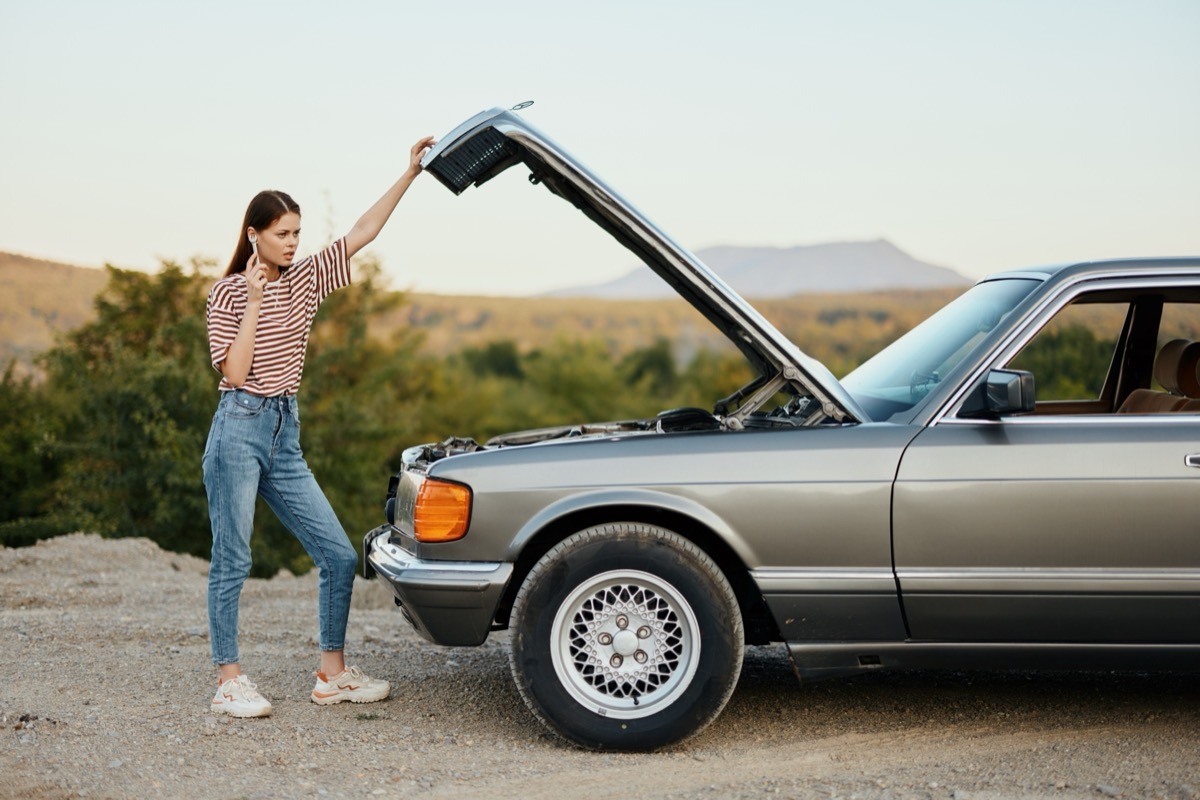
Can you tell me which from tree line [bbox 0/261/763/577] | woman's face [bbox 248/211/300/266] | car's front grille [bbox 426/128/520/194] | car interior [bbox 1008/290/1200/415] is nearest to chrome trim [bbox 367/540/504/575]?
woman's face [bbox 248/211/300/266]

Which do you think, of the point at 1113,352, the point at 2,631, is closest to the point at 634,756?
the point at 1113,352

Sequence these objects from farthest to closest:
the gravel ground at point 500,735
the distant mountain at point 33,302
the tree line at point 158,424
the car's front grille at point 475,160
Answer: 1. the distant mountain at point 33,302
2. the tree line at point 158,424
3. the car's front grille at point 475,160
4. the gravel ground at point 500,735

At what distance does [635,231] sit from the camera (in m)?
4.80

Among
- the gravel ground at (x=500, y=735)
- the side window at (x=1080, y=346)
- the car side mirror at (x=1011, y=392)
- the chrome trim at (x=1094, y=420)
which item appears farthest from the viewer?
the side window at (x=1080, y=346)

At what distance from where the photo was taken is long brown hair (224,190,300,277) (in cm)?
492

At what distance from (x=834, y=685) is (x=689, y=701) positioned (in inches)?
61.1

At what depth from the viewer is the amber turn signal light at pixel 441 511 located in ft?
15.5

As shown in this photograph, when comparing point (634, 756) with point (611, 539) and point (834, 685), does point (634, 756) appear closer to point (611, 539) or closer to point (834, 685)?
point (611, 539)

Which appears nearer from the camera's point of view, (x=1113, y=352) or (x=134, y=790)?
(x=134, y=790)

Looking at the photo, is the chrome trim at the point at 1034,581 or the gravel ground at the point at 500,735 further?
the chrome trim at the point at 1034,581

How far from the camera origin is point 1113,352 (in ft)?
21.1

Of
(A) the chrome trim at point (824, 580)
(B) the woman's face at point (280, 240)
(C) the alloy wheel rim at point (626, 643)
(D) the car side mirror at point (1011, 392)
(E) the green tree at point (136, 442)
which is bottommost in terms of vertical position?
(E) the green tree at point (136, 442)

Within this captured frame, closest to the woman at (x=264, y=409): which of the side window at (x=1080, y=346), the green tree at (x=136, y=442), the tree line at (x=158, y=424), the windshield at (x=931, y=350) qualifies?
the windshield at (x=931, y=350)

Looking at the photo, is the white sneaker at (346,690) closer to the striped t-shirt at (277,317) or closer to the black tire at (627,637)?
the black tire at (627,637)
